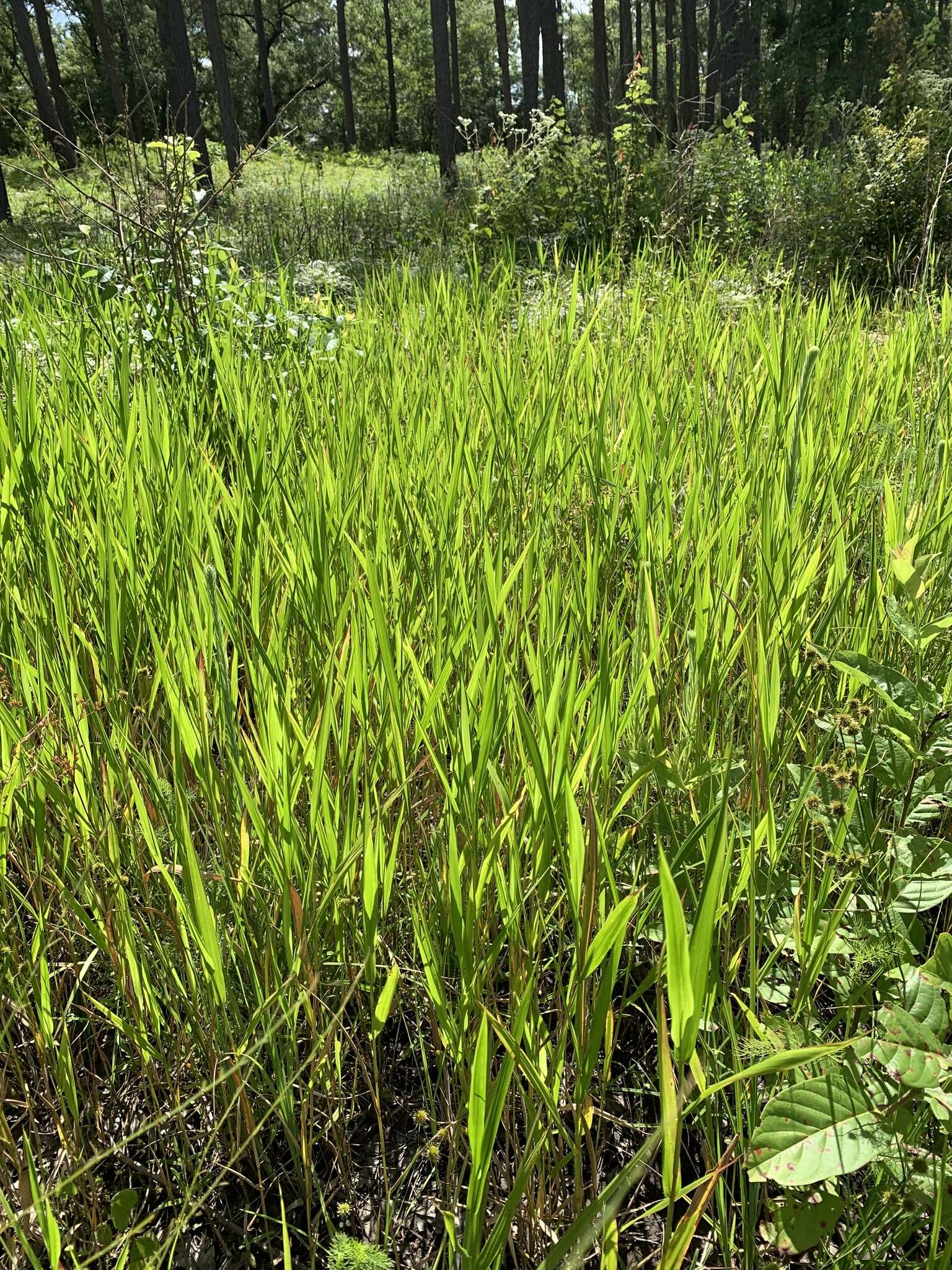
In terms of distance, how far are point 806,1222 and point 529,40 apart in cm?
1468

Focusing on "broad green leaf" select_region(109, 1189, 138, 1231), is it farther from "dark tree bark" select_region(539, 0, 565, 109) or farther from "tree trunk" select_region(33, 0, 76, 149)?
"tree trunk" select_region(33, 0, 76, 149)

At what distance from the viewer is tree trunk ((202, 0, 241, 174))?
10242 millimetres

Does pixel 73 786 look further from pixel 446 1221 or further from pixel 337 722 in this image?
pixel 446 1221

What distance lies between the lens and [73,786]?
1031 millimetres

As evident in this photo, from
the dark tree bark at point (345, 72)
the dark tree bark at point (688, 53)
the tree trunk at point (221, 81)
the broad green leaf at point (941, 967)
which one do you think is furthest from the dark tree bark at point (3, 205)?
the dark tree bark at point (345, 72)

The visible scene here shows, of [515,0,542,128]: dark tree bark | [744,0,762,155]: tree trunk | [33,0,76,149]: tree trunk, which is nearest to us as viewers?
[515,0,542,128]: dark tree bark

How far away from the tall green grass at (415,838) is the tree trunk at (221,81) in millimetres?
10468

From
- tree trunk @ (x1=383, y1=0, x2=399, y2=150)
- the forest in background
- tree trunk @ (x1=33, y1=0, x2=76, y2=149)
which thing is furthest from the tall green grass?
tree trunk @ (x1=383, y1=0, x2=399, y2=150)

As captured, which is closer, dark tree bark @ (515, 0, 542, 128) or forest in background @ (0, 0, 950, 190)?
forest in background @ (0, 0, 950, 190)

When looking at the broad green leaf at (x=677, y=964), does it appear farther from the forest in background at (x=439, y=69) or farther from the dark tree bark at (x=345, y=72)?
the dark tree bark at (x=345, y=72)

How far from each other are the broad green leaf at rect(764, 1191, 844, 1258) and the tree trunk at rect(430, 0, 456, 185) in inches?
449

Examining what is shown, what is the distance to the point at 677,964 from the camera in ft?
1.96

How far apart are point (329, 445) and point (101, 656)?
2.95 feet

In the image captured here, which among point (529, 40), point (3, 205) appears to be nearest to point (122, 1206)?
point (3, 205)
